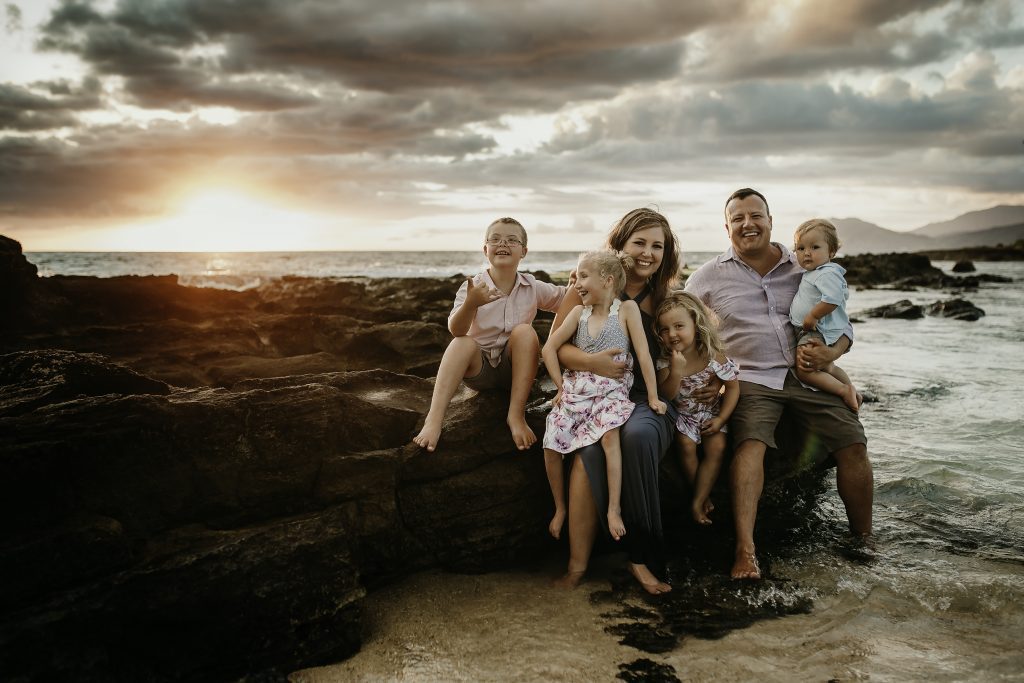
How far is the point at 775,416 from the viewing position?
5.21m

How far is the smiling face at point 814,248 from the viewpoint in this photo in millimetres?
5266

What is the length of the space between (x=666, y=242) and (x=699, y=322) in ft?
2.49

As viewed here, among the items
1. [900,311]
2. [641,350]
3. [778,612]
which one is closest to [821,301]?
[641,350]

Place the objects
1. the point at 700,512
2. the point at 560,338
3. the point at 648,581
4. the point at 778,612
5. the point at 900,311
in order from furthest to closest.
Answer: the point at 900,311
the point at 700,512
the point at 560,338
the point at 648,581
the point at 778,612

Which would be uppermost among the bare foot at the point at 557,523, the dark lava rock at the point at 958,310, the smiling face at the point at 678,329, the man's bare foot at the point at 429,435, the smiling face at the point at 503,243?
the smiling face at the point at 503,243

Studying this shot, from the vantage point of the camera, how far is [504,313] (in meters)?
5.41

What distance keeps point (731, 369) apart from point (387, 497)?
2.79m

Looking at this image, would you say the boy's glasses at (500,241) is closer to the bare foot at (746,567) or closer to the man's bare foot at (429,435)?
the man's bare foot at (429,435)

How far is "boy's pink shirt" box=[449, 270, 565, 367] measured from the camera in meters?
5.38

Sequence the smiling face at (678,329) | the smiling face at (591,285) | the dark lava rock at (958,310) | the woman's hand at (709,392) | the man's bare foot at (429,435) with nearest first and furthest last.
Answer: the man's bare foot at (429,435), the smiling face at (591,285), the smiling face at (678,329), the woman's hand at (709,392), the dark lava rock at (958,310)

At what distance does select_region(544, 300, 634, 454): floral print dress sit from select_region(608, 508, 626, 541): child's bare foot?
50 cm

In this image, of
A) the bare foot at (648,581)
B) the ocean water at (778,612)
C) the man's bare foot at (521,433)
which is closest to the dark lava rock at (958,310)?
the ocean water at (778,612)

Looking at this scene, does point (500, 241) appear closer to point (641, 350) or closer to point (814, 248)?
point (641, 350)

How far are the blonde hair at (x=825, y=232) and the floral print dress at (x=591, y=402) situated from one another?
6.03 feet
